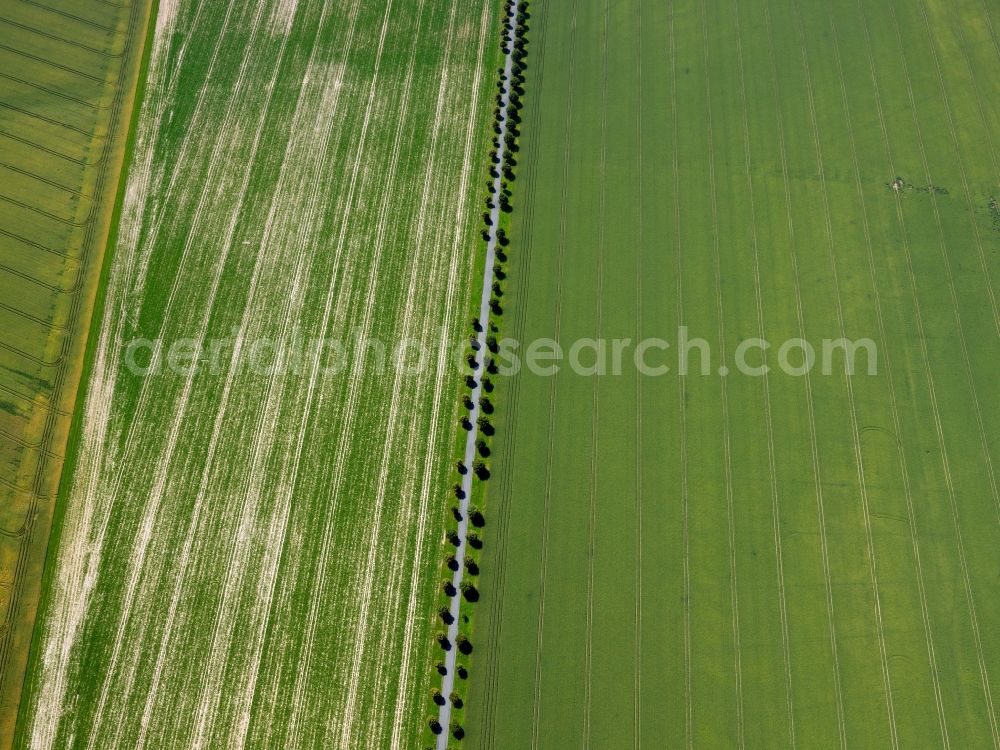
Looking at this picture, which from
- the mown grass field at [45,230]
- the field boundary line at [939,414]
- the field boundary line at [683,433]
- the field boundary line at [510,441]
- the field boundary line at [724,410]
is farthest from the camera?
the mown grass field at [45,230]

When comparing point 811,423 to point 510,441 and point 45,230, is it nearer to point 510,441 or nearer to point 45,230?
point 510,441

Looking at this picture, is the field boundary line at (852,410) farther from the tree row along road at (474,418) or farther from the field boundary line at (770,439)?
the tree row along road at (474,418)

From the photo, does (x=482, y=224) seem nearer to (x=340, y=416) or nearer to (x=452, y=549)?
(x=340, y=416)

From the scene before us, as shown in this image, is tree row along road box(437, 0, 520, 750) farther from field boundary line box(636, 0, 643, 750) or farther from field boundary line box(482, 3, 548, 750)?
field boundary line box(636, 0, 643, 750)

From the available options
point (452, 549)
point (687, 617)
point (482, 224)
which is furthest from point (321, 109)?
point (687, 617)

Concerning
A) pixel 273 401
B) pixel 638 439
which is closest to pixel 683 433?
pixel 638 439

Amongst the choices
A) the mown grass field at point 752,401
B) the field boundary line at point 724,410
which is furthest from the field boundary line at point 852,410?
the field boundary line at point 724,410

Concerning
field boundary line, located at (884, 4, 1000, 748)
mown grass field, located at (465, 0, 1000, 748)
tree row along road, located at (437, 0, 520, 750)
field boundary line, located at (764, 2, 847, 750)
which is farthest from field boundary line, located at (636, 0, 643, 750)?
field boundary line, located at (884, 4, 1000, 748)
